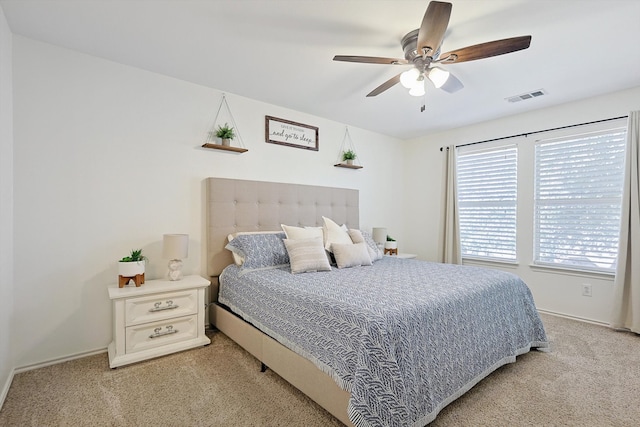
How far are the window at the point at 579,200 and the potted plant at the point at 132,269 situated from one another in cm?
441

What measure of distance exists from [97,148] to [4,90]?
64cm

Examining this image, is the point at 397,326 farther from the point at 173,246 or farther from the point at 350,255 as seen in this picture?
the point at 173,246

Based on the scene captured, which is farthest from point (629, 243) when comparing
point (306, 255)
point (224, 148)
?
point (224, 148)

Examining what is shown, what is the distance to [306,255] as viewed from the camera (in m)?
2.73

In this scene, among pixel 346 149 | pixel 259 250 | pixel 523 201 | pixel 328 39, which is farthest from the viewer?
pixel 346 149

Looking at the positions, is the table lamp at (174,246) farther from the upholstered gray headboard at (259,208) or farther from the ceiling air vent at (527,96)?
the ceiling air vent at (527,96)

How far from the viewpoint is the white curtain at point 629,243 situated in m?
3.00

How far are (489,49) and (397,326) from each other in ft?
5.78

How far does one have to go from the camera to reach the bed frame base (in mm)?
1587

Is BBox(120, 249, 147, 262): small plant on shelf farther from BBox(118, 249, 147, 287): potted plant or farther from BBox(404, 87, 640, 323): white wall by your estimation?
BBox(404, 87, 640, 323): white wall

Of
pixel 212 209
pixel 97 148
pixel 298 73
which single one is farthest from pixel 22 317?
pixel 298 73

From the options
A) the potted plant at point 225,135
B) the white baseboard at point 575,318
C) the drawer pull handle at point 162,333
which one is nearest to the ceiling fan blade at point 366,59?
the potted plant at point 225,135

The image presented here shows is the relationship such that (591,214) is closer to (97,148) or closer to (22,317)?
(97,148)

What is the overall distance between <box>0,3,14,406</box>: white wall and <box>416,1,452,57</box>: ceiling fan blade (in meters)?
2.66
